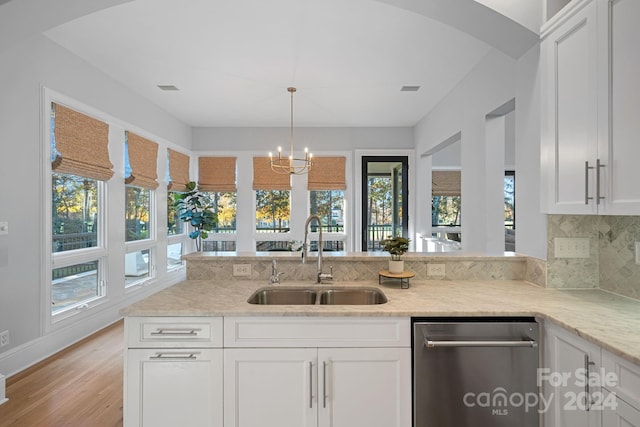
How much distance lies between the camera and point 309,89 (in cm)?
417

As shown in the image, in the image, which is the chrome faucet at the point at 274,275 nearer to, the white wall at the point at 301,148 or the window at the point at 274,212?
the white wall at the point at 301,148

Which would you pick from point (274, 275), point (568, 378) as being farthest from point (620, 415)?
point (274, 275)

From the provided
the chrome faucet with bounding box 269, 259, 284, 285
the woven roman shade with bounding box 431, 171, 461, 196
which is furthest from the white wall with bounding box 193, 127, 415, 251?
the chrome faucet with bounding box 269, 259, 284, 285

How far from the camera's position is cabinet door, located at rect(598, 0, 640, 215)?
130cm

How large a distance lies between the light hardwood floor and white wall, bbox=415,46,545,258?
2912 millimetres

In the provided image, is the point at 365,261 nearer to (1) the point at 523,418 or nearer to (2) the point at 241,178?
(1) the point at 523,418

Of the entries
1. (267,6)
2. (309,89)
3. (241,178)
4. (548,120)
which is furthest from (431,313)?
(241,178)

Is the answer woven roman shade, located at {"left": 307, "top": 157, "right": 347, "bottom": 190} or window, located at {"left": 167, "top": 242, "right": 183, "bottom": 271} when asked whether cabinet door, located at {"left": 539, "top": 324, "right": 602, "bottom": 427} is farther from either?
window, located at {"left": 167, "top": 242, "right": 183, "bottom": 271}

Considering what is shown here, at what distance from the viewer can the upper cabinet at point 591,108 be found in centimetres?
133

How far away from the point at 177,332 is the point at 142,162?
3558mm

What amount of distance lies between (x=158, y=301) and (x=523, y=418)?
1.86 metres

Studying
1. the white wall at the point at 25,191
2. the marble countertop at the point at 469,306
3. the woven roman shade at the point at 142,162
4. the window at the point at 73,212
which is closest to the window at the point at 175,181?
the woven roman shade at the point at 142,162

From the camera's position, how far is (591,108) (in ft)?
4.92

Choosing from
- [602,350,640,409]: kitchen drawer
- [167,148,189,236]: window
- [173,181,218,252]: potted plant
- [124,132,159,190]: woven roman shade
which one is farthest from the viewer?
[173,181,218,252]: potted plant
